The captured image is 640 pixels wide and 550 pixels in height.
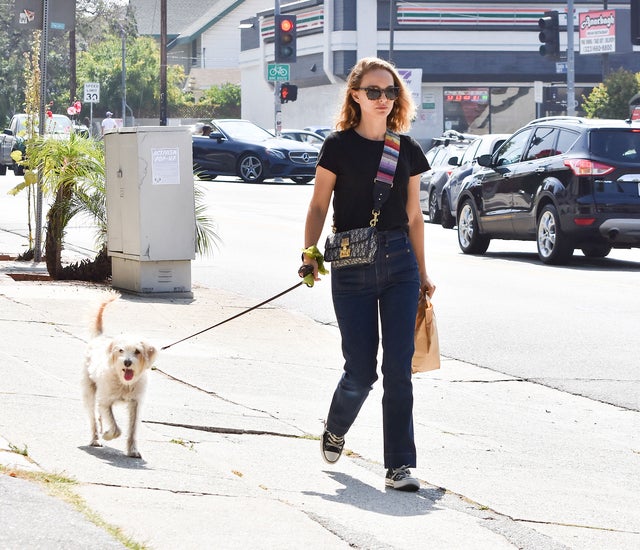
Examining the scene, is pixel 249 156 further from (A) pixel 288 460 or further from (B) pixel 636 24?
(A) pixel 288 460

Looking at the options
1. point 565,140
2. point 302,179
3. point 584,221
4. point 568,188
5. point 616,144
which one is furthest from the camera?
point 302,179

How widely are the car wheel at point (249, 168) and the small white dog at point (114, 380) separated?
2963 cm

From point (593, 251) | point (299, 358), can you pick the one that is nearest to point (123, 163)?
point (299, 358)

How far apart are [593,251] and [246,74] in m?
59.5

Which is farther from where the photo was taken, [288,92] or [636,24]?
[288,92]

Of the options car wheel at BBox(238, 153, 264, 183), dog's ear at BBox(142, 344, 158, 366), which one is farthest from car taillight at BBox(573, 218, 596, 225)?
car wheel at BBox(238, 153, 264, 183)

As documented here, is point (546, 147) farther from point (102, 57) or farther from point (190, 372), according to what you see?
point (102, 57)

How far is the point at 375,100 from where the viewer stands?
620 cm

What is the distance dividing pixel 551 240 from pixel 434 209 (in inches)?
325

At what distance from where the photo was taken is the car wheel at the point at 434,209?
84.6ft

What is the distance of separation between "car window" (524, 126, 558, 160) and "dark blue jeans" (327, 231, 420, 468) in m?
12.2

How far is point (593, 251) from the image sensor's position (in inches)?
752

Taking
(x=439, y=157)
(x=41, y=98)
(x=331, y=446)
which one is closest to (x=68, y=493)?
(x=331, y=446)

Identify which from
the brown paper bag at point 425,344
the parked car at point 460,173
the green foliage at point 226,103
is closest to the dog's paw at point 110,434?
the brown paper bag at point 425,344
